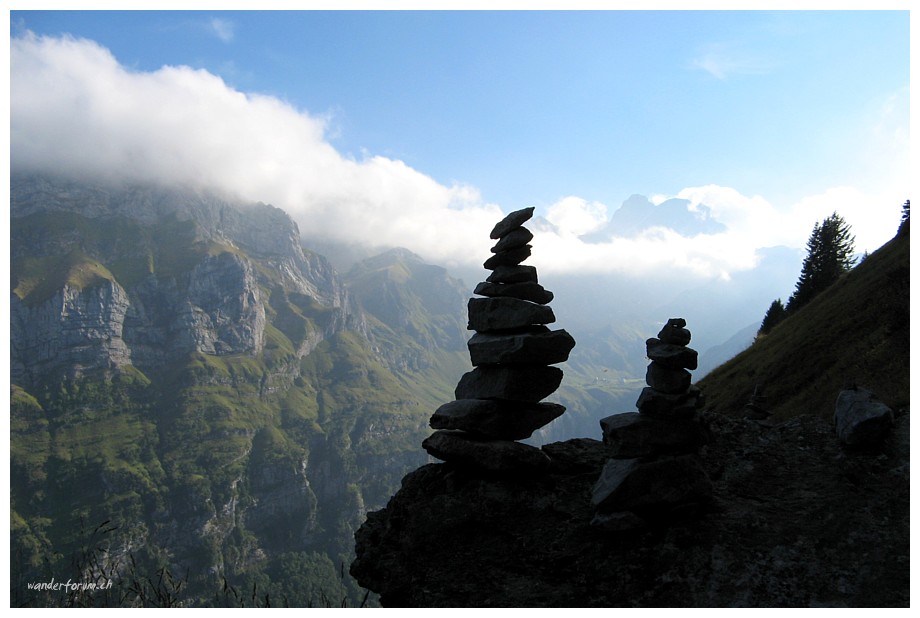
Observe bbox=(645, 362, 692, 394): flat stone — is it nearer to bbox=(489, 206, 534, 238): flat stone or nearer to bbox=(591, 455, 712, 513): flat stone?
bbox=(591, 455, 712, 513): flat stone

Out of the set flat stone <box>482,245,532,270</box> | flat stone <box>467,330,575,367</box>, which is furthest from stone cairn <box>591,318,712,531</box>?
flat stone <box>482,245,532,270</box>

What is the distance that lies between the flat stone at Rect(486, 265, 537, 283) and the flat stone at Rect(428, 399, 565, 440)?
16.9ft

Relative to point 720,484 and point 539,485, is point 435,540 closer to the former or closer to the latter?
point 539,485

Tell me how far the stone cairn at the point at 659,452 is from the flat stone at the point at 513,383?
2.84 meters

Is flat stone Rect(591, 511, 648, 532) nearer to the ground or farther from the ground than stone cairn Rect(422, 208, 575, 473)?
nearer to the ground

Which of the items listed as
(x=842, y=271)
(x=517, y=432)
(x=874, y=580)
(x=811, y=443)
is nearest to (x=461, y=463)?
(x=517, y=432)

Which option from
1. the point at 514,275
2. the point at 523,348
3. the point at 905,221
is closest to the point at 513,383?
the point at 523,348

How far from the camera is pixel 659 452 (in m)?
18.3

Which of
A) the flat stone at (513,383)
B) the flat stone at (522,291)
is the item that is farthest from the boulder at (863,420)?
the flat stone at (522,291)

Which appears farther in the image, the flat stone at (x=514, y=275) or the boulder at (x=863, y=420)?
the flat stone at (x=514, y=275)

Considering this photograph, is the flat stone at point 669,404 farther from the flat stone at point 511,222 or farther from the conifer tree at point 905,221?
the conifer tree at point 905,221

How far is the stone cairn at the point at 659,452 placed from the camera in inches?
678

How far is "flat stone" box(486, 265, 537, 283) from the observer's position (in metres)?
22.3
